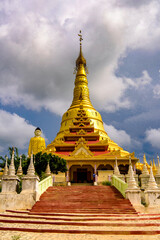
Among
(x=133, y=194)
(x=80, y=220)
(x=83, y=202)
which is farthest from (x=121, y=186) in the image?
(x=80, y=220)

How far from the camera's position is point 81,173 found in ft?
106

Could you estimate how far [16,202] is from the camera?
13.0m

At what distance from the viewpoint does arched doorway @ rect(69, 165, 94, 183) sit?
31.7 meters

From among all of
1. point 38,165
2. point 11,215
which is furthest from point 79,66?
point 11,215

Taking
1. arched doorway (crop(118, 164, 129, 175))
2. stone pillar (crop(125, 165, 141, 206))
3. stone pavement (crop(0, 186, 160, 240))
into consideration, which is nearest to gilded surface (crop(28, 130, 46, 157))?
arched doorway (crop(118, 164, 129, 175))

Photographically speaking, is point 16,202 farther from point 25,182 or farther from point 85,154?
point 85,154

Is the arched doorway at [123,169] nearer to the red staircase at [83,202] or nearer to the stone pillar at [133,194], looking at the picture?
the red staircase at [83,202]

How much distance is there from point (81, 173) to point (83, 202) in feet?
62.0

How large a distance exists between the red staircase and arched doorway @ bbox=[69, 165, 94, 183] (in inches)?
599

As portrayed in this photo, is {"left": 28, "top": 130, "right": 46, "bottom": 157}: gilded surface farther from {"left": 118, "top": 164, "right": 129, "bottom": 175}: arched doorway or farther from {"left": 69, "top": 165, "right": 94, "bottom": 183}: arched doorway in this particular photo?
{"left": 118, "top": 164, "right": 129, "bottom": 175}: arched doorway

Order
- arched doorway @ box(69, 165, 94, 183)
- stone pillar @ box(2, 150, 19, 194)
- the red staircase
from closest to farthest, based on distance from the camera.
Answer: the red staircase < stone pillar @ box(2, 150, 19, 194) < arched doorway @ box(69, 165, 94, 183)

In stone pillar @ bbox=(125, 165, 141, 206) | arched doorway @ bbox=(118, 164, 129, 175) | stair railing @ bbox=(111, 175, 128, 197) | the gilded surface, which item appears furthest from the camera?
the gilded surface

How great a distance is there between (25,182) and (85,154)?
17.6m

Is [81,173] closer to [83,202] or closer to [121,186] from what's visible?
[121,186]
